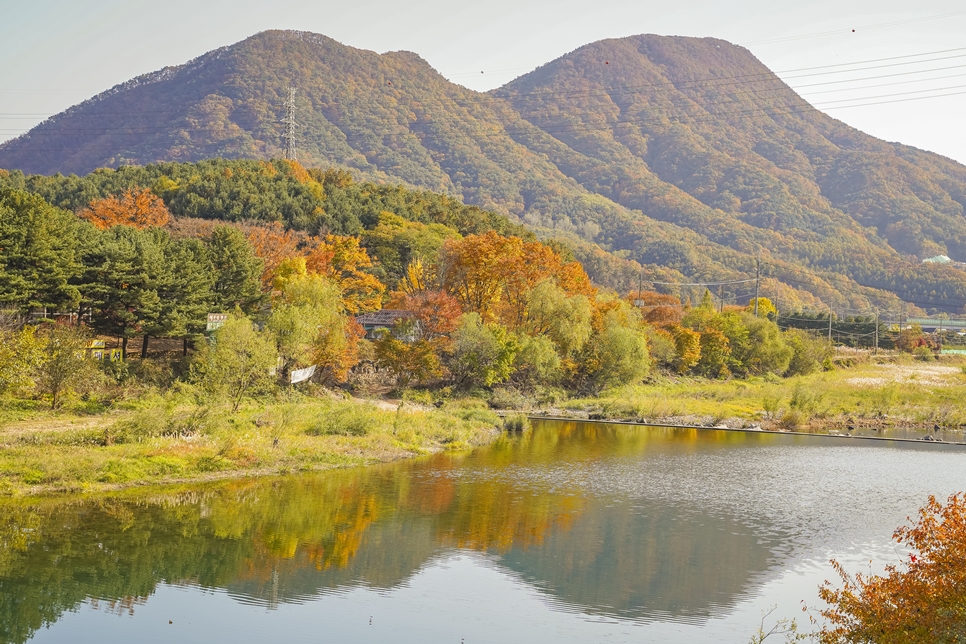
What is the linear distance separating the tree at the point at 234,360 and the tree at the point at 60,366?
5212 mm

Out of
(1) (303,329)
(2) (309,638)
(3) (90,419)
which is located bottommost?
(2) (309,638)

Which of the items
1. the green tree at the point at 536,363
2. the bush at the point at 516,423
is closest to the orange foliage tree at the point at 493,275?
the green tree at the point at 536,363

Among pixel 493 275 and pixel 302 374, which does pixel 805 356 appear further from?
pixel 302 374

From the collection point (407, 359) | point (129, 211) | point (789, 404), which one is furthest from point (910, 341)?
point (129, 211)

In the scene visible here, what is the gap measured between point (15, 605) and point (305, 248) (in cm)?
5608

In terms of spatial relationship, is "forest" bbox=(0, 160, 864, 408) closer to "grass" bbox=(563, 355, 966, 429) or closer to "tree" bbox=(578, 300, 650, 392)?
"tree" bbox=(578, 300, 650, 392)

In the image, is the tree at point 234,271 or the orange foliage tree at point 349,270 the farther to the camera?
the orange foliage tree at point 349,270

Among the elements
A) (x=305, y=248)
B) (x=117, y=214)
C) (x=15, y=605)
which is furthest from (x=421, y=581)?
(x=117, y=214)

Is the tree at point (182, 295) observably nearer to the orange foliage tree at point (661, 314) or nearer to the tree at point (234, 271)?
the tree at point (234, 271)

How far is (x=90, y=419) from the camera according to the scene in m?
34.8

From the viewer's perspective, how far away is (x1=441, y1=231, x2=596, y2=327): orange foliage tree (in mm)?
62281

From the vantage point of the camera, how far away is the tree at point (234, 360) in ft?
128

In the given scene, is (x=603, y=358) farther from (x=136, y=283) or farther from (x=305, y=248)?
(x=136, y=283)

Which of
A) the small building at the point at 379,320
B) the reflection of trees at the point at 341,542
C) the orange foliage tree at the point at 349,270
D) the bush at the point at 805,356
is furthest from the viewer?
the bush at the point at 805,356
